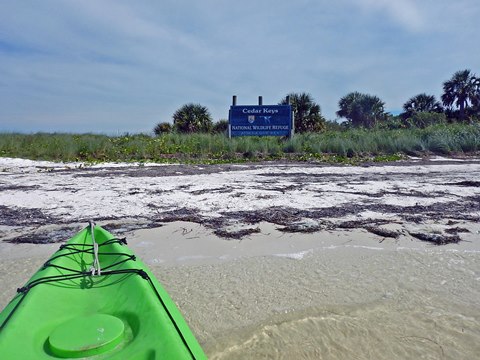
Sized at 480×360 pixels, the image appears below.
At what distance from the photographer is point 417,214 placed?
5.29 m

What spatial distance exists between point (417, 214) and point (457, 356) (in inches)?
128

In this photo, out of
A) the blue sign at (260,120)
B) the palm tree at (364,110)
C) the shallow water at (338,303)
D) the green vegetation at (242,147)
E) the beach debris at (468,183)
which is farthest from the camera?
the palm tree at (364,110)

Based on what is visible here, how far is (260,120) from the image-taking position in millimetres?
18484

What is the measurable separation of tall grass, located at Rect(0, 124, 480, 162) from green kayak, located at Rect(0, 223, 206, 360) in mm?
10965

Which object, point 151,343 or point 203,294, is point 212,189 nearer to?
point 203,294

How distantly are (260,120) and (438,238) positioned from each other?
48.4 feet

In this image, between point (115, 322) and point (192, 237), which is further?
point (192, 237)

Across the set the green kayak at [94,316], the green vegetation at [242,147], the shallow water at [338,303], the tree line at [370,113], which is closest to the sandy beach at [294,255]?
the shallow water at [338,303]

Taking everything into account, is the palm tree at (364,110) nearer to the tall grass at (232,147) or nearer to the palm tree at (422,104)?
the palm tree at (422,104)

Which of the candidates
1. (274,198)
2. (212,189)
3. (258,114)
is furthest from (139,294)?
(258,114)

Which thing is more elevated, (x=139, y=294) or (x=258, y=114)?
(x=258, y=114)

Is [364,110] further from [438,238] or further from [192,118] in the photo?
[438,238]

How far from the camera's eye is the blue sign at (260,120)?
1831cm

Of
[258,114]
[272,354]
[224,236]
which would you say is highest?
[258,114]
